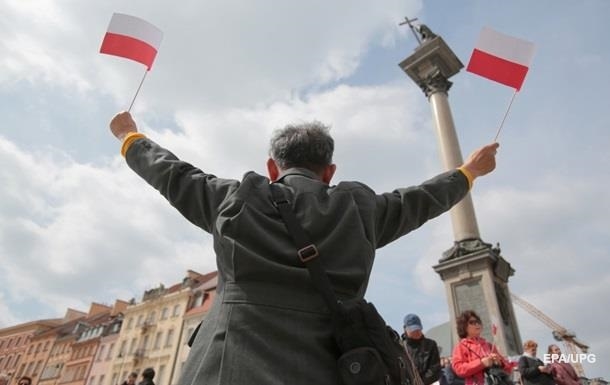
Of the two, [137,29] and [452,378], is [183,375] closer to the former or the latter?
[137,29]

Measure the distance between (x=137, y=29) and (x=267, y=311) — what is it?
9.71 ft

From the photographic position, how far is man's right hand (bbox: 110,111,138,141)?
2420 mm

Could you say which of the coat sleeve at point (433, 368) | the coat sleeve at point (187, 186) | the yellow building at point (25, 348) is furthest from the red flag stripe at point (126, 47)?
the yellow building at point (25, 348)

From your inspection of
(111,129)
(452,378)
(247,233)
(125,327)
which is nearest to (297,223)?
(247,233)

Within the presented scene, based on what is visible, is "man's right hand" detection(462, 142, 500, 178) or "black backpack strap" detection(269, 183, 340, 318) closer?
"black backpack strap" detection(269, 183, 340, 318)

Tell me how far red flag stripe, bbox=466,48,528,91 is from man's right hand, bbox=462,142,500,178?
1.54 meters

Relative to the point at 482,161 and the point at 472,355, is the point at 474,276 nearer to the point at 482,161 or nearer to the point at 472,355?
the point at 472,355

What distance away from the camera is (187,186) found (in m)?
1.91

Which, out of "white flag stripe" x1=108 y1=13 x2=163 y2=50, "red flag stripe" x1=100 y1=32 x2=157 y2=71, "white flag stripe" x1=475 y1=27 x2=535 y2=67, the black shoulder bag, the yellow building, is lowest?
the black shoulder bag

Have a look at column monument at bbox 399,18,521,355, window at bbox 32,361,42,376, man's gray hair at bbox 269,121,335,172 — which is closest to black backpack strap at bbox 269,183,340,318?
man's gray hair at bbox 269,121,335,172

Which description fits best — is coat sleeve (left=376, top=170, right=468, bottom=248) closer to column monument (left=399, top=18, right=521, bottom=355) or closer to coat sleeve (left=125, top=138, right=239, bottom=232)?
coat sleeve (left=125, top=138, right=239, bottom=232)

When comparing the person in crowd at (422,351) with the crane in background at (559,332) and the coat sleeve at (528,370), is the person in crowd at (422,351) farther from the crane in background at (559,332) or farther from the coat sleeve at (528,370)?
the crane in background at (559,332)

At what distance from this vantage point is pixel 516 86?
381 centimetres

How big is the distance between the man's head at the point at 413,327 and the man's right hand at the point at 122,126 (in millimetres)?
4246
